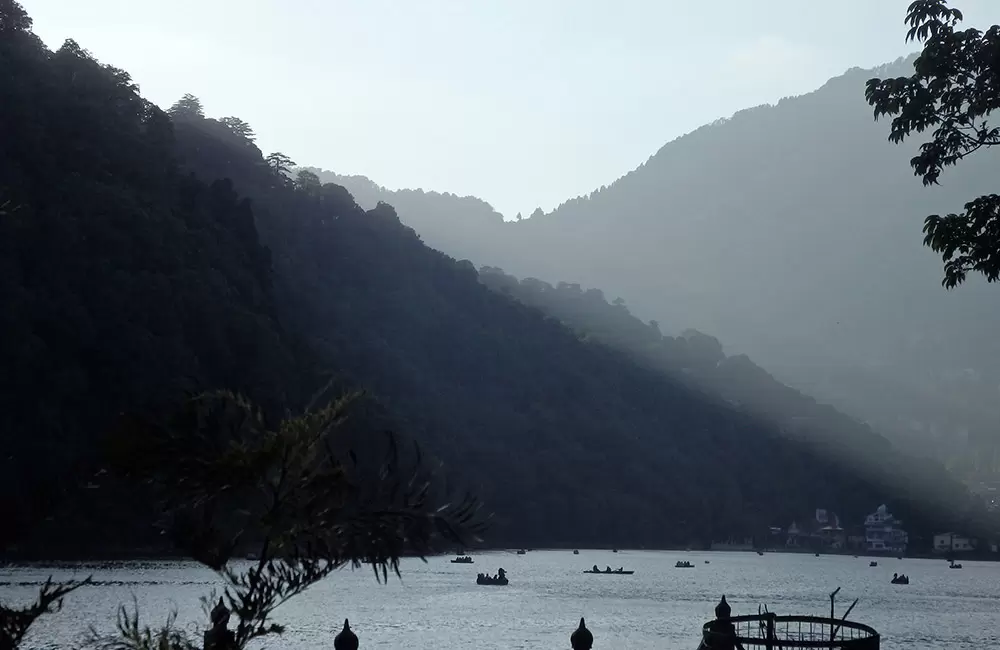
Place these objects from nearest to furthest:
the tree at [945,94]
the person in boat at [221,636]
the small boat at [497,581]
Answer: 1. the person in boat at [221,636]
2. the tree at [945,94]
3. the small boat at [497,581]

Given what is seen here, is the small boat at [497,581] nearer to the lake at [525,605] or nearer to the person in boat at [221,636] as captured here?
the lake at [525,605]

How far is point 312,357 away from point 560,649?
75.9 m

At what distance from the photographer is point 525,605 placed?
9719 centimetres

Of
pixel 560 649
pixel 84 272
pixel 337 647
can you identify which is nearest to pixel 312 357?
pixel 84 272

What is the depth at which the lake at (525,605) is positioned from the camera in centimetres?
6600

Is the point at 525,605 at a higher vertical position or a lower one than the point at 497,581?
lower

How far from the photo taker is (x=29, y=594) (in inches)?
2516

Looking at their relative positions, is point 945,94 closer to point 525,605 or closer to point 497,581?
point 525,605

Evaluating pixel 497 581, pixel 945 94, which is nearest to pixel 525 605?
pixel 497 581

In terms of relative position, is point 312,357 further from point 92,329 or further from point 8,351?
point 8,351

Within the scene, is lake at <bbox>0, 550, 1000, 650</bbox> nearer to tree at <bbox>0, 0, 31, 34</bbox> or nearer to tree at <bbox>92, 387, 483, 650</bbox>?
tree at <bbox>92, 387, 483, 650</bbox>

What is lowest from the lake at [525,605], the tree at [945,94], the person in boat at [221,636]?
the lake at [525,605]

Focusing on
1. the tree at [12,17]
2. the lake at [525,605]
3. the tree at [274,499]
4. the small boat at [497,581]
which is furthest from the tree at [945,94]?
the tree at [12,17]

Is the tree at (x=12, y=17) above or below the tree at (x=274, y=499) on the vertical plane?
above
